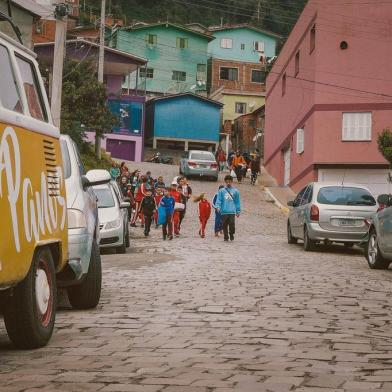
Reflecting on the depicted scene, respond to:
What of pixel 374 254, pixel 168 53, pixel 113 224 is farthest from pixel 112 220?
pixel 168 53

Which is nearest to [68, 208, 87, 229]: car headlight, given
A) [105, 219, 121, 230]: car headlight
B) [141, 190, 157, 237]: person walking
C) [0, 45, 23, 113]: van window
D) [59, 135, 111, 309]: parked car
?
[59, 135, 111, 309]: parked car

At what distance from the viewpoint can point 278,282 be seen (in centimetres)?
1155

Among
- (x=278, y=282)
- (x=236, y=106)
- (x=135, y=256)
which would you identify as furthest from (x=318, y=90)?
(x=236, y=106)

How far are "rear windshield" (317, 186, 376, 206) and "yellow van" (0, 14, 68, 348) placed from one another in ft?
40.8

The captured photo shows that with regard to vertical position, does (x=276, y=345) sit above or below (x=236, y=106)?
below

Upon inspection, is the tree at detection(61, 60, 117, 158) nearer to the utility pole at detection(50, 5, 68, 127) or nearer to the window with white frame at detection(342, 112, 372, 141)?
the window with white frame at detection(342, 112, 372, 141)

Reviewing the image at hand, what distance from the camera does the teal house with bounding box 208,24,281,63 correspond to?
77.8m

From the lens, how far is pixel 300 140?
38938mm

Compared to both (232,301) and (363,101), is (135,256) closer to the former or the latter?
(232,301)

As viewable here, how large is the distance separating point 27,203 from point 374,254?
980 cm

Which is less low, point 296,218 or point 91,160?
point 91,160

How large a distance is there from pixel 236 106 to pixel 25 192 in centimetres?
6671

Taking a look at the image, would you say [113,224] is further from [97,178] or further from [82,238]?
[82,238]

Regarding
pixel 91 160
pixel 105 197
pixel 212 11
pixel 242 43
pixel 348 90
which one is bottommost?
pixel 105 197
